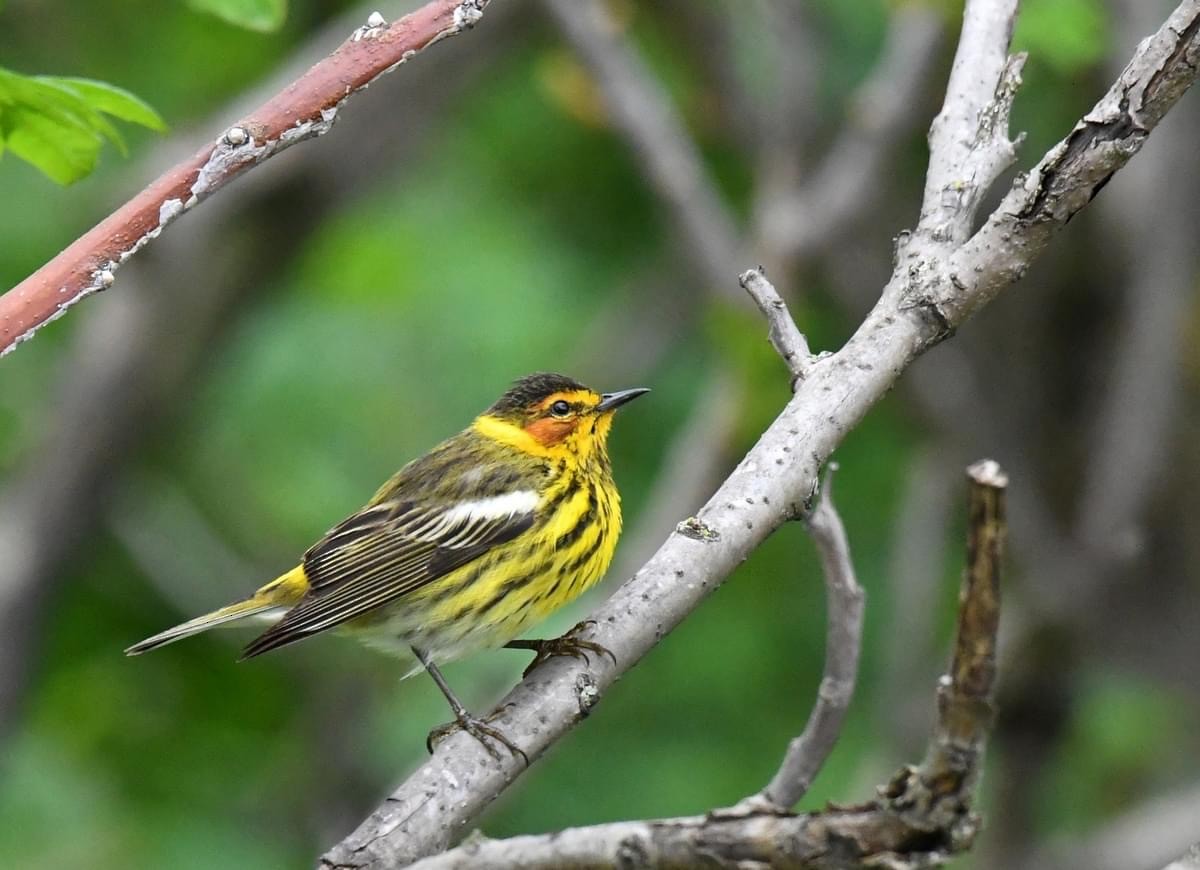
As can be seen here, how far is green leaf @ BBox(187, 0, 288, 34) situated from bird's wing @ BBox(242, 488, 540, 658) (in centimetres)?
190

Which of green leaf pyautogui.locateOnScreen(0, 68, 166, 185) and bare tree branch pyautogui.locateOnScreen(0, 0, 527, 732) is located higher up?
bare tree branch pyautogui.locateOnScreen(0, 0, 527, 732)

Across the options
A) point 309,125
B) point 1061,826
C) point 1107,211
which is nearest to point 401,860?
point 309,125

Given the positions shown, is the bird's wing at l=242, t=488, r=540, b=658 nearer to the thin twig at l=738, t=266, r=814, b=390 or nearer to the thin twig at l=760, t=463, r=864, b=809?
the thin twig at l=760, t=463, r=864, b=809

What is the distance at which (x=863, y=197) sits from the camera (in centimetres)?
676

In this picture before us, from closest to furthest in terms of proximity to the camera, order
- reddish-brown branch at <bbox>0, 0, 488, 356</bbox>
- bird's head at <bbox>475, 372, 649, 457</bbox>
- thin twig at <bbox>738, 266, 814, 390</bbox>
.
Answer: reddish-brown branch at <bbox>0, 0, 488, 356</bbox> < thin twig at <bbox>738, 266, 814, 390</bbox> < bird's head at <bbox>475, 372, 649, 457</bbox>

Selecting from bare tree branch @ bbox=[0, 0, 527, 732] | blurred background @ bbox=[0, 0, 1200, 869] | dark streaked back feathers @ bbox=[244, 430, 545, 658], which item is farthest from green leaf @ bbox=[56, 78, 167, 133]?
bare tree branch @ bbox=[0, 0, 527, 732]

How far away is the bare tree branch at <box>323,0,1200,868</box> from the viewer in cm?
277

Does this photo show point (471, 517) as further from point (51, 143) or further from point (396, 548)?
point (51, 143)

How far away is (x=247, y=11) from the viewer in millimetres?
3125

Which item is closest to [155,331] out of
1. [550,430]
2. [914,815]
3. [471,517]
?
[550,430]

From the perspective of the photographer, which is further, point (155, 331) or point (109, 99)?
point (155, 331)

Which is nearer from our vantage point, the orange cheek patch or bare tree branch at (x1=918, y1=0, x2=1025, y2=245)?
bare tree branch at (x1=918, y1=0, x2=1025, y2=245)

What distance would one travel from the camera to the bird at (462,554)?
4.58 metres

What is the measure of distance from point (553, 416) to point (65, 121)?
2587 millimetres
